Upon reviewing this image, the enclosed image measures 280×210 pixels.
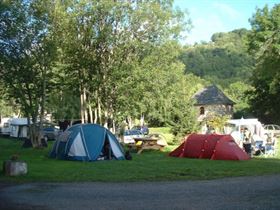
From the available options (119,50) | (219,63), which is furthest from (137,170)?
(219,63)

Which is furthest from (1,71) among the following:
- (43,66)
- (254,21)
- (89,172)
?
(254,21)

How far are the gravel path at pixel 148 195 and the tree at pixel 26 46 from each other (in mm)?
17384

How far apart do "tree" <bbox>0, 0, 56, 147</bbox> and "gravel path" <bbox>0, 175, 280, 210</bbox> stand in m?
17.4

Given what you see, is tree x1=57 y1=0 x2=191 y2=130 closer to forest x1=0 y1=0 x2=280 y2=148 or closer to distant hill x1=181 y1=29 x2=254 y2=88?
forest x1=0 y1=0 x2=280 y2=148

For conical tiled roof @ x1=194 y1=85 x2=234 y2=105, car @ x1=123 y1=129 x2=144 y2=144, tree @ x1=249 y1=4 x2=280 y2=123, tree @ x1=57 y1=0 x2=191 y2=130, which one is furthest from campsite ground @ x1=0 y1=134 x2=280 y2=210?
conical tiled roof @ x1=194 y1=85 x2=234 y2=105

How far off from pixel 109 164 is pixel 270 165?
6.58 metres

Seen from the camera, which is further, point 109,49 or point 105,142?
point 109,49

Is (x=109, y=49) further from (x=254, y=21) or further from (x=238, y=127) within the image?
(x=254, y=21)

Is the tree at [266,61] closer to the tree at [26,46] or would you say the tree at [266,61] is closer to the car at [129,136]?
the car at [129,136]

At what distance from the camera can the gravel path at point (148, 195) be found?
35.3ft

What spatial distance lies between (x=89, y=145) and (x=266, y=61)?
904 inches

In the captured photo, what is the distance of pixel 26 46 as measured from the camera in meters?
31.4

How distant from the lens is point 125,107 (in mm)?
36781

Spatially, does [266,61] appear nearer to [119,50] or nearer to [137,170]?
[119,50]
